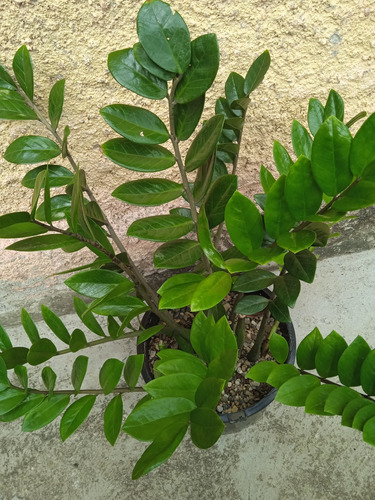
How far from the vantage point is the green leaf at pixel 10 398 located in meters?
0.70

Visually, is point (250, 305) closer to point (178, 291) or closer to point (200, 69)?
point (178, 291)

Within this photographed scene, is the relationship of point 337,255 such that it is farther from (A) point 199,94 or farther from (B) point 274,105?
(A) point 199,94

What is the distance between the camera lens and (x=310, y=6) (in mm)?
881

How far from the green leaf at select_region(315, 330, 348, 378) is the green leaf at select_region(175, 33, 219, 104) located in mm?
357

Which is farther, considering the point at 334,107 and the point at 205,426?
the point at 334,107

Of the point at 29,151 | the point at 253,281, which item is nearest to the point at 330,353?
the point at 253,281

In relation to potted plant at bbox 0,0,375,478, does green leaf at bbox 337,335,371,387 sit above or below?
below

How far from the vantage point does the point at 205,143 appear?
623 millimetres

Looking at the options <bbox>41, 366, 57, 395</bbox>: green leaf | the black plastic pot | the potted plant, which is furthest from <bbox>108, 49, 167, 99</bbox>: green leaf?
the black plastic pot

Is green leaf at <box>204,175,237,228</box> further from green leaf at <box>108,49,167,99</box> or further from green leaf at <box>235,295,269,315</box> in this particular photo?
green leaf at <box>235,295,269,315</box>

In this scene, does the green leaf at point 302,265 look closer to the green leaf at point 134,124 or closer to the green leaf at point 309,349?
the green leaf at point 309,349

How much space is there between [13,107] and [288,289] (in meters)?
0.51

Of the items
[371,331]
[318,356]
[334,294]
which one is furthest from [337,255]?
[318,356]

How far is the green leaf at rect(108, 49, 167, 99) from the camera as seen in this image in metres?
0.61
